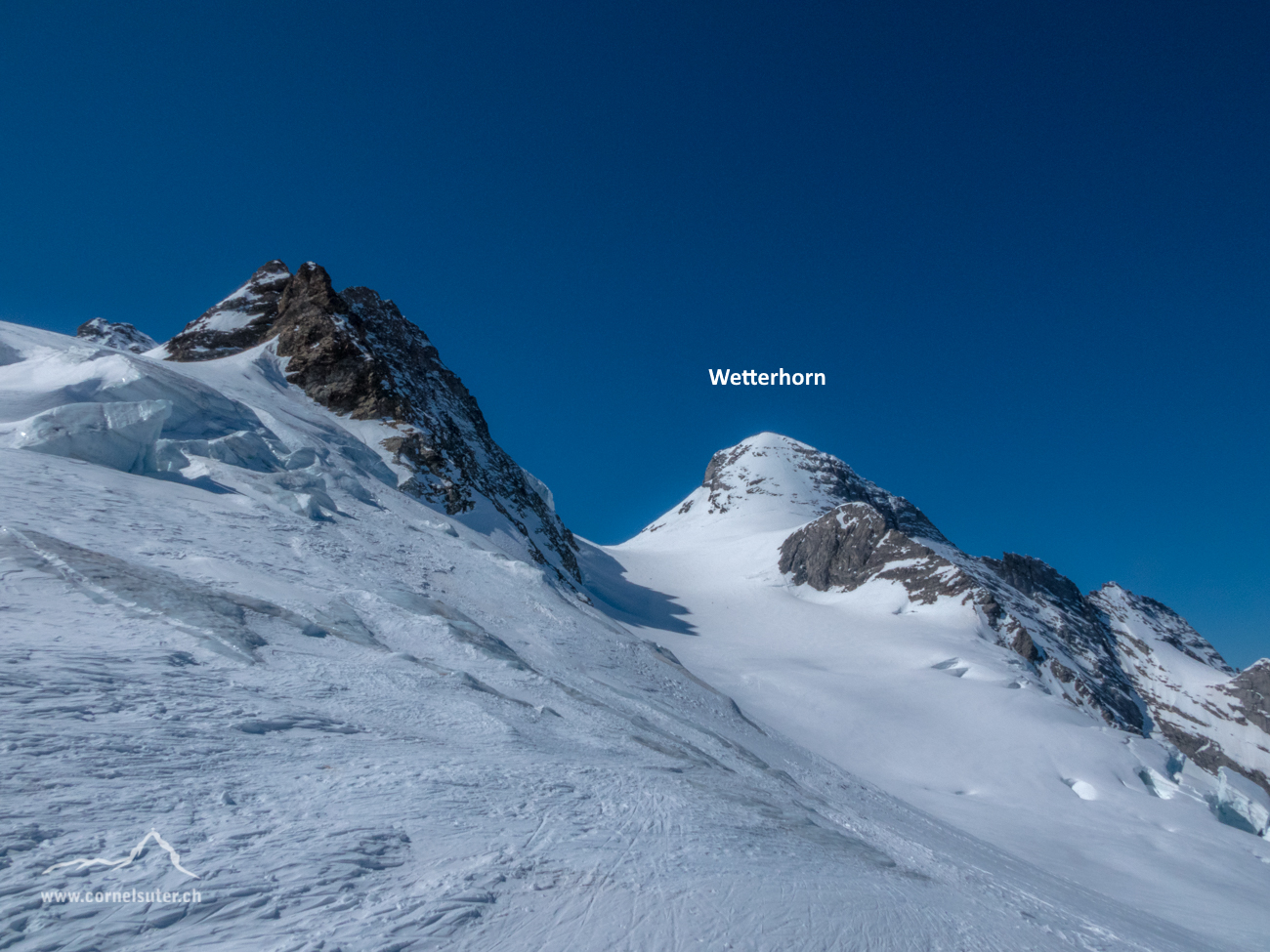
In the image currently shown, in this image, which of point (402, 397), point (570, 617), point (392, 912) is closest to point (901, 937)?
point (392, 912)

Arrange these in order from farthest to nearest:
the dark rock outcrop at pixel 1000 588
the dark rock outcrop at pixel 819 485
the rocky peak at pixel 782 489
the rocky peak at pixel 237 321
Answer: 1. the dark rock outcrop at pixel 819 485
2. the rocky peak at pixel 782 489
3. the dark rock outcrop at pixel 1000 588
4. the rocky peak at pixel 237 321

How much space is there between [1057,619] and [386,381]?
6219cm

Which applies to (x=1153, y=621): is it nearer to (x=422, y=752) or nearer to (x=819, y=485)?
(x=819, y=485)

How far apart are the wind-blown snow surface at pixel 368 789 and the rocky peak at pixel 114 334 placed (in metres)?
68.6

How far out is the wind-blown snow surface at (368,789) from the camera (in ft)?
11.2

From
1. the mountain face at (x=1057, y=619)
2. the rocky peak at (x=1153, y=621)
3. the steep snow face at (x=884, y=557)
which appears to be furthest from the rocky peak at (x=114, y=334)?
the rocky peak at (x=1153, y=621)

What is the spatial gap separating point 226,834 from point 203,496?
1359cm

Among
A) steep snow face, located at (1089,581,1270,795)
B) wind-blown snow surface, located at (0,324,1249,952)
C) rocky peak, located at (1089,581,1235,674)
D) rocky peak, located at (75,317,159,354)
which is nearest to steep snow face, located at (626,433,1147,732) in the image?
steep snow face, located at (1089,581,1270,795)

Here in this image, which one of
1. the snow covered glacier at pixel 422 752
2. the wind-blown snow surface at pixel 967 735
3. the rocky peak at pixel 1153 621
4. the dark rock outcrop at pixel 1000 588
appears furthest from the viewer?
the rocky peak at pixel 1153 621

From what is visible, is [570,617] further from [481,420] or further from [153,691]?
[481,420]

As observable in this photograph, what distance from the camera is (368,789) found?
4.83 meters

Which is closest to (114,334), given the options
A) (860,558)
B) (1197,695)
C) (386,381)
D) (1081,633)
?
(386,381)

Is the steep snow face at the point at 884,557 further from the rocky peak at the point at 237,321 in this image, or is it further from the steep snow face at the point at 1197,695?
the rocky peak at the point at 237,321
